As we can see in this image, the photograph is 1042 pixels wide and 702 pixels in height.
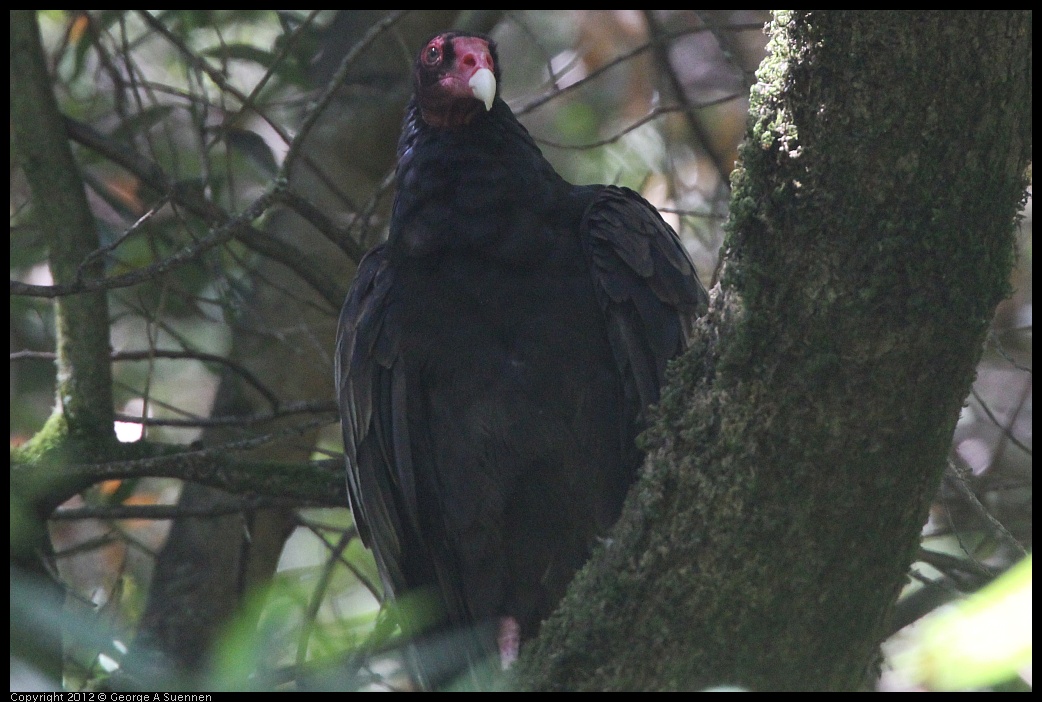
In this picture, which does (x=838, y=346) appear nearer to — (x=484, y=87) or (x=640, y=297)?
(x=640, y=297)

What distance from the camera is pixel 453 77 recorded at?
311 centimetres

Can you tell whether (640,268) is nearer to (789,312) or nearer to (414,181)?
(414,181)

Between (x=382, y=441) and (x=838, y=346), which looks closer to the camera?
(x=838, y=346)

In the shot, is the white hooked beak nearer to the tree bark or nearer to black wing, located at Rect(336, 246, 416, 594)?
black wing, located at Rect(336, 246, 416, 594)

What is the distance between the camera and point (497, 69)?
3312 mm

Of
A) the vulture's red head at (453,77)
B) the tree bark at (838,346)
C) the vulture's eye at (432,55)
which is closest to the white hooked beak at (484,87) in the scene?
the vulture's red head at (453,77)

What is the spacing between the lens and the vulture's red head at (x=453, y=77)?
3.08m

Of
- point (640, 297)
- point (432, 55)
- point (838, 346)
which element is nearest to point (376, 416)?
point (640, 297)

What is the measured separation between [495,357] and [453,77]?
2.92ft

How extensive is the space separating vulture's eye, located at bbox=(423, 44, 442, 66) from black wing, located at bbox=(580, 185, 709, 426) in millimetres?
745

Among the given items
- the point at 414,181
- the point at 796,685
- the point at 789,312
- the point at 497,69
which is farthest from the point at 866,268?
the point at 497,69

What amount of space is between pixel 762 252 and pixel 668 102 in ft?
11.4

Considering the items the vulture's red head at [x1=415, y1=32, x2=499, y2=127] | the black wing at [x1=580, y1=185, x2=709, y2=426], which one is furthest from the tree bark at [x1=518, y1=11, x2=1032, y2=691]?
the vulture's red head at [x1=415, y1=32, x2=499, y2=127]

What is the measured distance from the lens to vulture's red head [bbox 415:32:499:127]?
308cm
